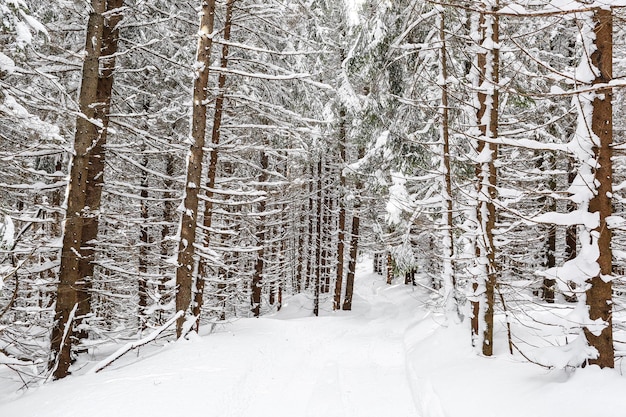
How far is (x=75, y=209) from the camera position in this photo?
720 centimetres

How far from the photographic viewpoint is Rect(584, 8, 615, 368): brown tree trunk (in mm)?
4215

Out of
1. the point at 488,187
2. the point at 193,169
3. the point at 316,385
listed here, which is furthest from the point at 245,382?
the point at 488,187

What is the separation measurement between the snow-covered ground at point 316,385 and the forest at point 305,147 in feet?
1.47

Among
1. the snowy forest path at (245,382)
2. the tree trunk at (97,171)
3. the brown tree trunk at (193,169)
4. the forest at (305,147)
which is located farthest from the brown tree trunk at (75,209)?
the brown tree trunk at (193,169)

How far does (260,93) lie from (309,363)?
917 centimetres

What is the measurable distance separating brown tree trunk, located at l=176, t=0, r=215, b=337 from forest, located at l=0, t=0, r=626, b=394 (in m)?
0.04

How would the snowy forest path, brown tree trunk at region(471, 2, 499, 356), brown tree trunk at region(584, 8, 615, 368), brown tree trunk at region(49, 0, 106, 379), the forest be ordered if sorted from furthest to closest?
brown tree trunk at region(471, 2, 499, 356)
brown tree trunk at region(49, 0, 106, 379)
the snowy forest path
the forest
brown tree trunk at region(584, 8, 615, 368)

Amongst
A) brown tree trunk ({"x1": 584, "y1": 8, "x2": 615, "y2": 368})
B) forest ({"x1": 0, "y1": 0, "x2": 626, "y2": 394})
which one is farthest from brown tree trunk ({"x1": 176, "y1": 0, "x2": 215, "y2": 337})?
brown tree trunk ({"x1": 584, "y1": 8, "x2": 615, "y2": 368})

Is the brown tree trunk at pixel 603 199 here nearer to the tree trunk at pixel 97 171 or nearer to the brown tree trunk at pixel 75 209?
Answer: the brown tree trunk at pixel 75 209

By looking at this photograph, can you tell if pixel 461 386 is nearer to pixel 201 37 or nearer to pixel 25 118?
pixel 25 118

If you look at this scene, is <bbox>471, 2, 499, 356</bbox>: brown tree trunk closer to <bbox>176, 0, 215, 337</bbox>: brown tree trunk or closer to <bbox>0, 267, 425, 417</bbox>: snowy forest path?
<bbox>0, 267, 425, 417</bbox>: snowy forest path

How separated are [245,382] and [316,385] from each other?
5.03 ft

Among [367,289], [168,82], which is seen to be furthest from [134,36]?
[367,289]

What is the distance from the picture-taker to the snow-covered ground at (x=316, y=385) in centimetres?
447
